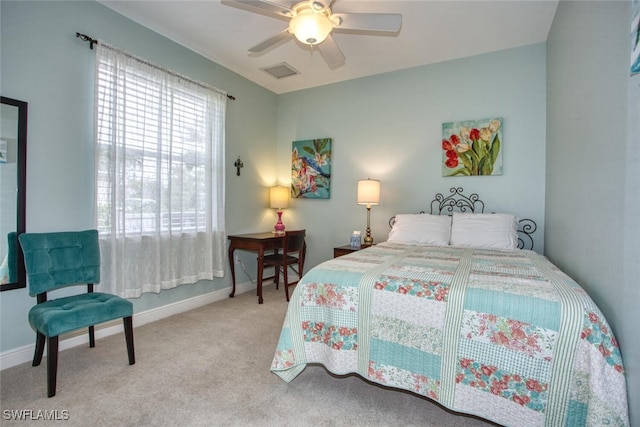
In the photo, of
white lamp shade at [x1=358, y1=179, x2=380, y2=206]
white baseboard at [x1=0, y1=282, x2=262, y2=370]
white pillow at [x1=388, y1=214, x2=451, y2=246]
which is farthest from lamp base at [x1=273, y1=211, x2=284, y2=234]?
white pillow at [x1=388, y1=214, x2=451, y2=246]

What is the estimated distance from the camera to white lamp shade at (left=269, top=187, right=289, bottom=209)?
4.17 m

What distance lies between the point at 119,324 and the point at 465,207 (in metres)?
3.51

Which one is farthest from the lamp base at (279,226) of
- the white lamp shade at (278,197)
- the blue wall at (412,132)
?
the blue wall at (412,132)

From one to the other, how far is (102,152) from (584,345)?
3.18 meters

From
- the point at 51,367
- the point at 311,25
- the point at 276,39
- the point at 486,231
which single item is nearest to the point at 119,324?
the point at 51,367

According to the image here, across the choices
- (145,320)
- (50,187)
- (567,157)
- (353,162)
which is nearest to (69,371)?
(145,320)

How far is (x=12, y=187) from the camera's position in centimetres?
202

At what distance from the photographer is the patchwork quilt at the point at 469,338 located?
1.20 meters

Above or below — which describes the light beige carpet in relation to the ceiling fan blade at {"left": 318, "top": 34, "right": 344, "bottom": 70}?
below

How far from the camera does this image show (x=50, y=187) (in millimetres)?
2215

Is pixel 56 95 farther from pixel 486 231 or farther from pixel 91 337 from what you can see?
pixel 486 231

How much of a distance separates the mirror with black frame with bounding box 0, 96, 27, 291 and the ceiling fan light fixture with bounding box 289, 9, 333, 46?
6.24 feet

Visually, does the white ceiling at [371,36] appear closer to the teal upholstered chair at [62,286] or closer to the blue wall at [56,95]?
the blue wall at [56,95]

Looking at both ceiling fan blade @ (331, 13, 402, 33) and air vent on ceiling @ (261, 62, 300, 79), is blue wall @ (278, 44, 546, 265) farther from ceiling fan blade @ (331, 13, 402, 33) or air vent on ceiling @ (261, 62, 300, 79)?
ceiling fan blade @ (331, 13, 402, 33)
